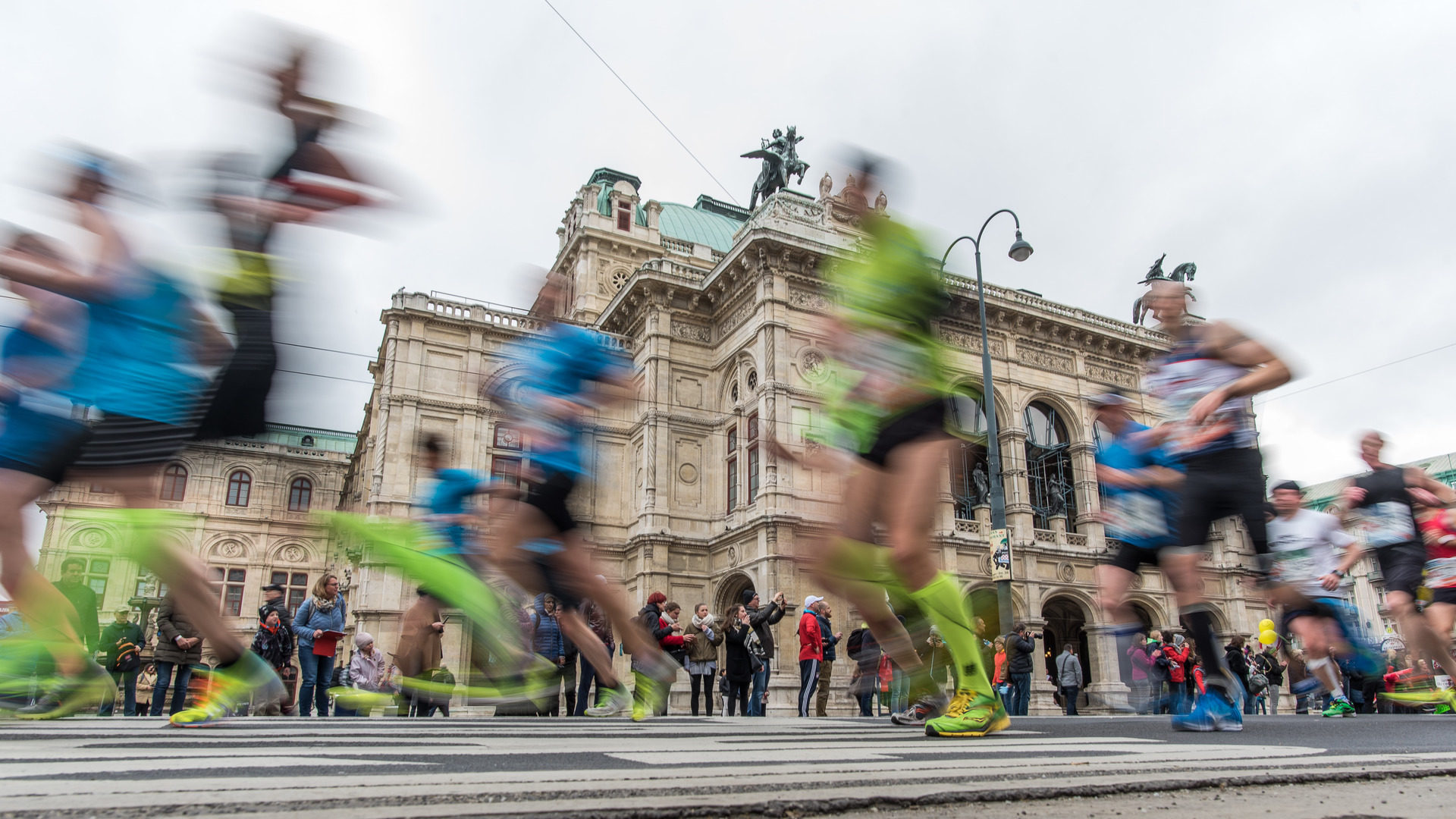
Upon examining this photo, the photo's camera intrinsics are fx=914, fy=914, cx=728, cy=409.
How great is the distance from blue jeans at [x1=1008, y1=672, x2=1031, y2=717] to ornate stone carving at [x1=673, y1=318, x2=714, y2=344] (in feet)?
55.6

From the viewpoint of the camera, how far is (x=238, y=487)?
4588cm

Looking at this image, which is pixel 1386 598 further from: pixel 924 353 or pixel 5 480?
pixel 5 480

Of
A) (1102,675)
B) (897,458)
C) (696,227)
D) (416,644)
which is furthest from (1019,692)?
(696,227)

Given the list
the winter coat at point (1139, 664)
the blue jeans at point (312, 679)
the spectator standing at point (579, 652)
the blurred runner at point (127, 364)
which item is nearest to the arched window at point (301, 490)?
the spectator standing at point (579, 652)

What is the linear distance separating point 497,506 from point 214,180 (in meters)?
2.56

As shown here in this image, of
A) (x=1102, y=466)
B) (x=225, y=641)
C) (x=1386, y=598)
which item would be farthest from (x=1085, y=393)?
(x=225, y=641)

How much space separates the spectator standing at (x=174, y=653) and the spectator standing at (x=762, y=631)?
6.80m

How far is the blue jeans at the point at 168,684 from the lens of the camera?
29.5ft

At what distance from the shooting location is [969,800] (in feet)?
6.45

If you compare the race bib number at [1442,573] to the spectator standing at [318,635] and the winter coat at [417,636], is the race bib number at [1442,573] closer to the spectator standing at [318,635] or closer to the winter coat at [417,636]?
the winter coat at [417,636]

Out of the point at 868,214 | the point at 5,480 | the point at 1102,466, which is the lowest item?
the point at 5,480

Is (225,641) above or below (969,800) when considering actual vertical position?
above

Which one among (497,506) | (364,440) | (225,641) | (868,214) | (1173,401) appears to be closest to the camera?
(225,641)

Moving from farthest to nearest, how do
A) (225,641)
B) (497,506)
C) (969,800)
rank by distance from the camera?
(497,506) < (225,641) < (969,800)
